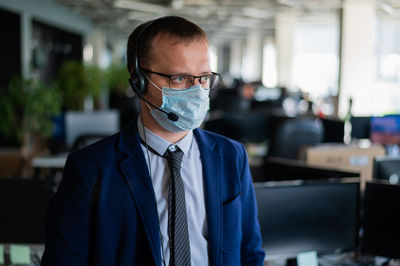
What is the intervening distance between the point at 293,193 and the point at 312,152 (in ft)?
3.34

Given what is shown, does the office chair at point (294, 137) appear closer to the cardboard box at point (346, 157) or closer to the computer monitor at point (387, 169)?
the cardboard box at point (346, 157)


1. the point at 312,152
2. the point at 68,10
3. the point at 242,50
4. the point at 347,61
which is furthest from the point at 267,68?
the point at 312,152

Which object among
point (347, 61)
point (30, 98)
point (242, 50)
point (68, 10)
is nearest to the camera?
point (30, 98)

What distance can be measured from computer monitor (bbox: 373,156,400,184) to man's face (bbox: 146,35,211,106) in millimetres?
1935

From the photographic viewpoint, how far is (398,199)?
2227 millimetres

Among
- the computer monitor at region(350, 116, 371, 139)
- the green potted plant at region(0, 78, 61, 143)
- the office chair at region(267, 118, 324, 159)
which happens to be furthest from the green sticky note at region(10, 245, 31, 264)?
the computer monitor at region(350, 116, 371, 139)

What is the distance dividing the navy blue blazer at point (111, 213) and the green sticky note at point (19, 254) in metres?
1.04

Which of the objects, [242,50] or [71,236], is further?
[242,50]

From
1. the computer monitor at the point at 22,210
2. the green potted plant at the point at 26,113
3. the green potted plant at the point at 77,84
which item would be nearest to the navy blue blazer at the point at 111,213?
the computer monitor at the point at 22,210

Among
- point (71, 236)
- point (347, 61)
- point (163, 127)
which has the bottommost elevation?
point (71, 236)

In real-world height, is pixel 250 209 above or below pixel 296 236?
above

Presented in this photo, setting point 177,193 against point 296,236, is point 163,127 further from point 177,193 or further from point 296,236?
point 296,236

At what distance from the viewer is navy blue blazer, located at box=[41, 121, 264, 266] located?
118 centimetres

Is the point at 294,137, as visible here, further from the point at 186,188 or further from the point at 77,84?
the point at 77,84
